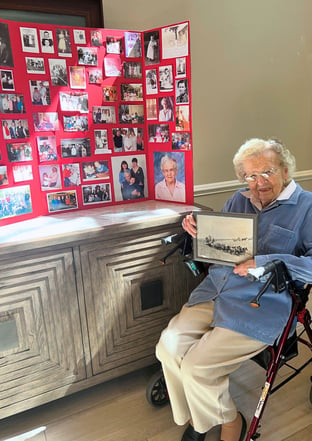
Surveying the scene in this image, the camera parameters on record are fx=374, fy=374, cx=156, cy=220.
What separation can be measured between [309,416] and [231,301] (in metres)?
0.74

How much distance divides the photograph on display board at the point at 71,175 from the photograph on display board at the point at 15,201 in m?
0.20

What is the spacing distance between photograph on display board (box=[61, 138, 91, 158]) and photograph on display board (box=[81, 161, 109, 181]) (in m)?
0.05

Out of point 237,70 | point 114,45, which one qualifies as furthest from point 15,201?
point 237,70

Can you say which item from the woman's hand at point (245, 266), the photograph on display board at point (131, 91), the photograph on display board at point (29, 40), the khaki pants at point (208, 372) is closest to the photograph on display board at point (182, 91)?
the photograph on display board at point (131, 91)

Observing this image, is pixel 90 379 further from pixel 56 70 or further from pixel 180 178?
pixel 56 70

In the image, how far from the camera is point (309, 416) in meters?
1.77

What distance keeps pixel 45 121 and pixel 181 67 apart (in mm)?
737

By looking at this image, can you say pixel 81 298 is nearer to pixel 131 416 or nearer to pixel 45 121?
pixel 131 416

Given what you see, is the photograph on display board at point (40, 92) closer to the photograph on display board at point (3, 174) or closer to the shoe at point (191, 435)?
the photograph on display board at point (3, 174)

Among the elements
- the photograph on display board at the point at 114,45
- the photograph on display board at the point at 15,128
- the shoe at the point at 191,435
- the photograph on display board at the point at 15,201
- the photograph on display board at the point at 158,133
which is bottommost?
the shoe at the point at 191,435

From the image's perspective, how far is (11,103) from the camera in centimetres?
175

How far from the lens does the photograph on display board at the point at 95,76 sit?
6.34ft

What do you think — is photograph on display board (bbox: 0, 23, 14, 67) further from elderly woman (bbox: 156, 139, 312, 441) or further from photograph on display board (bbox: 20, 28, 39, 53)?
elderly woman (bbox: 156, 139, 312, 441)

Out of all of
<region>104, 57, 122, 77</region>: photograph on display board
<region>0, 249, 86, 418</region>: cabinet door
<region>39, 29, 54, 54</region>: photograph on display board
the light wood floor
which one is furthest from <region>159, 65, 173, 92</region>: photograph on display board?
the light wood floor
